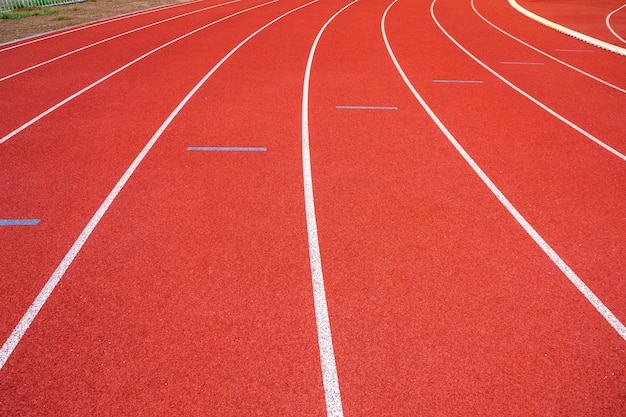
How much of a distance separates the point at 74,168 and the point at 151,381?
3.21m

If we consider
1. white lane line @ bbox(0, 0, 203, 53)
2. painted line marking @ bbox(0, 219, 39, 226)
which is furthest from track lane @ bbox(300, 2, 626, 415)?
white lane line @ bbox(0, 0, 203, 53)

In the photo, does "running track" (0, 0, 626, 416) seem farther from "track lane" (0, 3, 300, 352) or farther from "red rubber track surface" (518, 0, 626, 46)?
"red rubber track surface" (518, 0, 626, 46)

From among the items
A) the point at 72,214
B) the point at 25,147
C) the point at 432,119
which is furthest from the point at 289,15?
the point at 72,214

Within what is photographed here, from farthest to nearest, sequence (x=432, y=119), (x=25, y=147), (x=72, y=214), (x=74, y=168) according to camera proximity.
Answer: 1. (x=432, y=119)
2. (x=25, y=147)
3. (x=74, y=168)
4. (x=72, y=214)

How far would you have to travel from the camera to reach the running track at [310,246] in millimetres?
2609

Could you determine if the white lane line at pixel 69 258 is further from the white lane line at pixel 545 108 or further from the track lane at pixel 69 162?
the white lane line at pixel 545 108

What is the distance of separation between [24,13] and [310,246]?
52.5ft

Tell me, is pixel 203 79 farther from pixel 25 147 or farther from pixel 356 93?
pixel 25 147

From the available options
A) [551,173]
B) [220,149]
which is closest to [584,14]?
[551,173]

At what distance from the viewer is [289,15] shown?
1405cm

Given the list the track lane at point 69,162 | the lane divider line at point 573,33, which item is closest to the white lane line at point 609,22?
the lane divider line at point 573,33

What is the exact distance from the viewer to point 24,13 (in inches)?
565

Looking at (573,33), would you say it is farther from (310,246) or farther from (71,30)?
(71,30)

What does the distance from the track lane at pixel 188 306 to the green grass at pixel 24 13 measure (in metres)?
13.0
